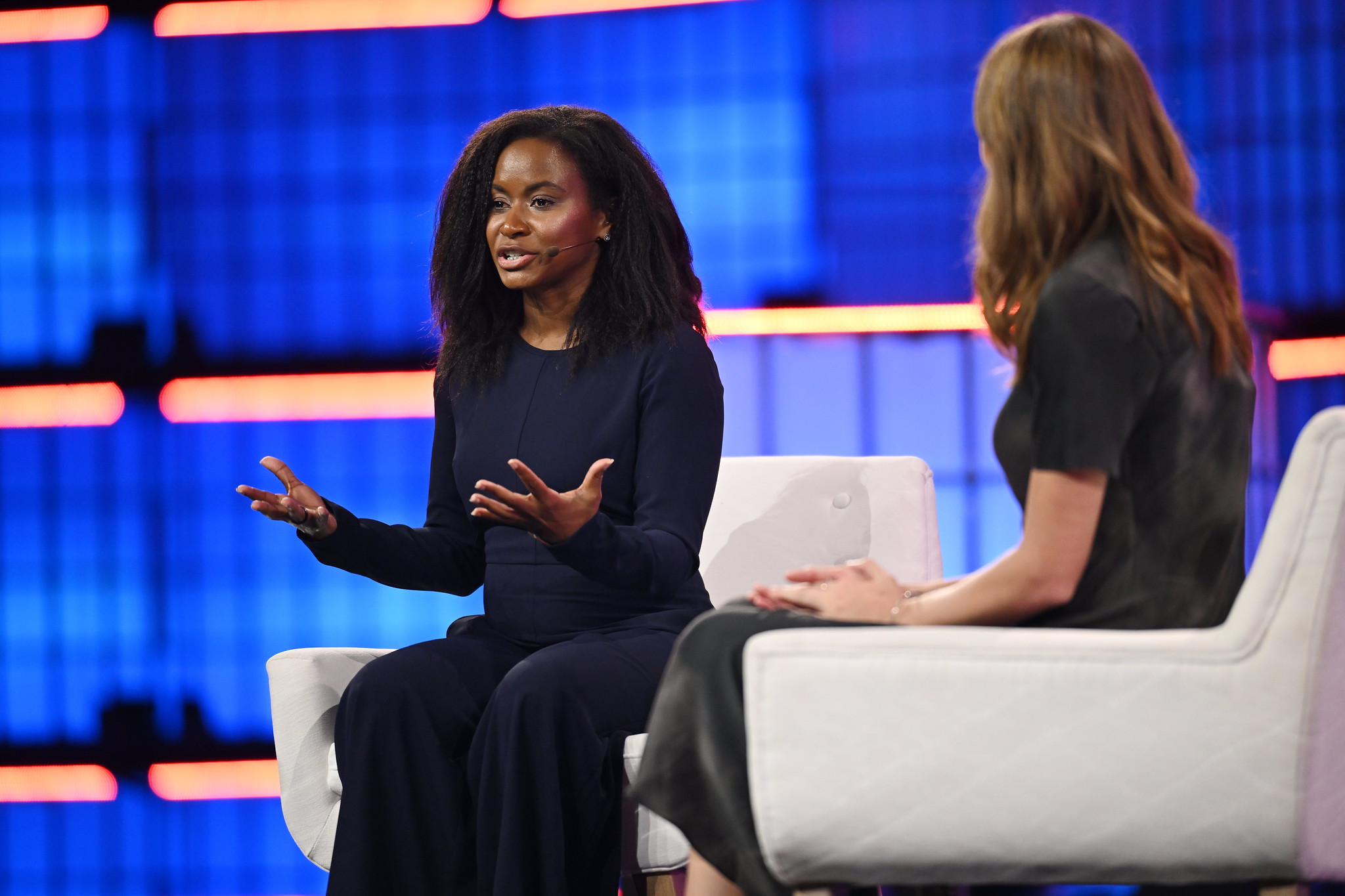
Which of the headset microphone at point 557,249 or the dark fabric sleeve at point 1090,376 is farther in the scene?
the headset microphone at point 557,249

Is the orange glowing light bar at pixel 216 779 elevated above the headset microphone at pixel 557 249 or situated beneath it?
situated beneath

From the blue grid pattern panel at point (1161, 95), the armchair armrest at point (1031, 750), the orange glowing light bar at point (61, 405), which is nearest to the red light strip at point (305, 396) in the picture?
the orange glowing light bar at point (61, 405)

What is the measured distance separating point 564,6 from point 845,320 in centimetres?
90

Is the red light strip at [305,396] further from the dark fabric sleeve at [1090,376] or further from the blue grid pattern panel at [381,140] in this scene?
the dark fabric sleeve at [1090,376]

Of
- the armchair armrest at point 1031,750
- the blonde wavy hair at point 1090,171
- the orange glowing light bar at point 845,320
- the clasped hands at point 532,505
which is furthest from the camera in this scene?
the orange glowing light bar at point 845,320

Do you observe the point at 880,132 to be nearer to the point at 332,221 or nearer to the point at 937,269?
the point at 937,269

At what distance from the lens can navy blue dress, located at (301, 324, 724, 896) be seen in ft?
4.88

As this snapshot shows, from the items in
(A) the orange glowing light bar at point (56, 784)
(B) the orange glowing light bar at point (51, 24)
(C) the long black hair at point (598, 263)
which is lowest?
(A) the orange glowing light bar at point (56, 784)

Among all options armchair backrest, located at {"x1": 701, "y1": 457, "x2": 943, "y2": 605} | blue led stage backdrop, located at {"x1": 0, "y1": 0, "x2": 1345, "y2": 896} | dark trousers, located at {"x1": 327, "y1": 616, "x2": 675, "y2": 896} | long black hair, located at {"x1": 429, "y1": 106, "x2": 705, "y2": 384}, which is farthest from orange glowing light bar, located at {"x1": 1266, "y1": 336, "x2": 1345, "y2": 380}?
dark trousers, located at {"x1": 327, "y1": 616, "x2": 675, "y2": 896}

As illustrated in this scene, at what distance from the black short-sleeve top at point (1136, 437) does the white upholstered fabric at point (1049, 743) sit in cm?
9

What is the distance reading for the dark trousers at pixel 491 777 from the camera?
146 cm

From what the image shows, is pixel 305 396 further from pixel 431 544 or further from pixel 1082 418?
pixel 1082 418

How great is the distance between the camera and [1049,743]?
1.08 m

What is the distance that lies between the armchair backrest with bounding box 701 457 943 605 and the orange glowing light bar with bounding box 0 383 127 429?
142 centimetres
